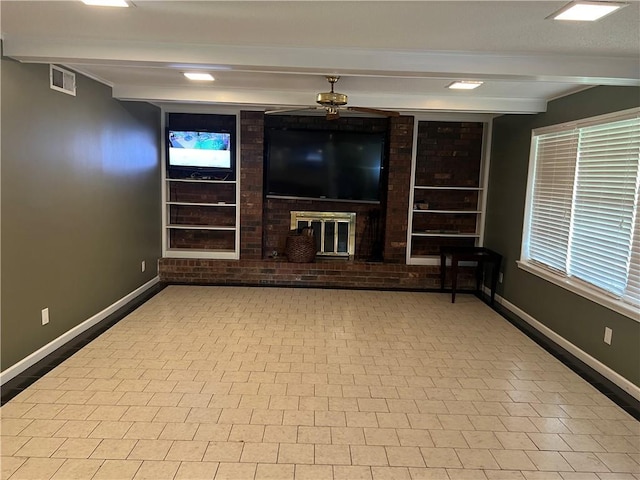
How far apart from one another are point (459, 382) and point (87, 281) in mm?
3502

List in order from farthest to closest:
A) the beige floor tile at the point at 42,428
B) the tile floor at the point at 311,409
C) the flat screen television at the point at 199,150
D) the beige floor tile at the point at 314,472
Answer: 1. the flat screen television at the point at 199,150
2. the beige floor tile at the point at 42,428
3. the tile floor at the point at 311,409
4. the beige floor tile at the point at 314,472

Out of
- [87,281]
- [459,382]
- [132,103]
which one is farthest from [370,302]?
[132,103]

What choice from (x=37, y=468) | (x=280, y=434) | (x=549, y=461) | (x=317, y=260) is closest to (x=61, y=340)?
(x=37, y=468)

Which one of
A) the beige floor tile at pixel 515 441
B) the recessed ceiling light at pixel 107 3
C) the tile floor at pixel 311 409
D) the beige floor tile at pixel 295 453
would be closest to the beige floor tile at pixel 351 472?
the tile floor at pixel 311 409

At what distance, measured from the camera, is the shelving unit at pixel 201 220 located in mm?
6633

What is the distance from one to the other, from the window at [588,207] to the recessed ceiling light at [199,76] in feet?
11.4

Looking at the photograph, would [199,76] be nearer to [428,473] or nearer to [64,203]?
[64,203]

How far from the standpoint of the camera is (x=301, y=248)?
640cm

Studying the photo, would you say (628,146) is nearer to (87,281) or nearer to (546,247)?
(546,247)

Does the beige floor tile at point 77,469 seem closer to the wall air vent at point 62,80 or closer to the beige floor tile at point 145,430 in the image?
the beige floor tile at point 145,430

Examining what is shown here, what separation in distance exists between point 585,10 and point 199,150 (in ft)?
16.8

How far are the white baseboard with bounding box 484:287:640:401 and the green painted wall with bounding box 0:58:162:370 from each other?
15.0 ft

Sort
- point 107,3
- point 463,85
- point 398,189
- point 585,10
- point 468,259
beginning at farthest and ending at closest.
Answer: point 398,189, point 468,259, point 463,85, point 107,3, point 585,10

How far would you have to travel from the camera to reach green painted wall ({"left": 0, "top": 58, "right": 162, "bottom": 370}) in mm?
3252
